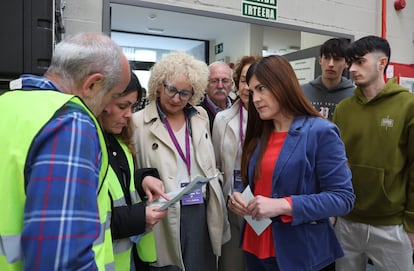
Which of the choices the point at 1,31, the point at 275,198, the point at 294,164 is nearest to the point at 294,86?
the point at 294,164

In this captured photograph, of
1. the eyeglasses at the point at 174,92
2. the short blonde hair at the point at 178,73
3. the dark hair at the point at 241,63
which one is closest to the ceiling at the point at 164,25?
the dark hair at the point at 241,63

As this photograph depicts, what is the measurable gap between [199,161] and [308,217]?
1.83ft

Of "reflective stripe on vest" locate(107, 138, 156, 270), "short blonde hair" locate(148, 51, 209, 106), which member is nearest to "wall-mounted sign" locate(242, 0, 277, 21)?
"short blonde hair" locate(148, 51, 209, 106)

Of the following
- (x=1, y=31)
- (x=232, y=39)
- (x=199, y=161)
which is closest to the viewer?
(x=1, y=31)

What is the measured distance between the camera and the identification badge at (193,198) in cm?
146

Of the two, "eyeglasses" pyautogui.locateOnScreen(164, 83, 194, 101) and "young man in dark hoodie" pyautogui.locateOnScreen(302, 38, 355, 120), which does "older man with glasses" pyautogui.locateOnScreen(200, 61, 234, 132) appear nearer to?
"young man in dark hoodie" pyautogui.locateOnScreen(302, 38, 355, 120)

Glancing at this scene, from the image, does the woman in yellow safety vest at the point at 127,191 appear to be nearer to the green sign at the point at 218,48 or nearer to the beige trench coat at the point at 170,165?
the beige trench coat at the point at 170,165

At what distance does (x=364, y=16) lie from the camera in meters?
3.27

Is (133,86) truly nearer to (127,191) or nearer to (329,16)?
(127,191)

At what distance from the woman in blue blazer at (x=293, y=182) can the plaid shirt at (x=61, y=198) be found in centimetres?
65

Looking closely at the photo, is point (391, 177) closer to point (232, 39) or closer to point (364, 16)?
point (232, 39)

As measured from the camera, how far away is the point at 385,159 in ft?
5.04

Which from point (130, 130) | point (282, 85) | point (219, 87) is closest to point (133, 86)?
point (130, 130)

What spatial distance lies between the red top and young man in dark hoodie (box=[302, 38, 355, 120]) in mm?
1036
